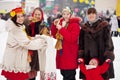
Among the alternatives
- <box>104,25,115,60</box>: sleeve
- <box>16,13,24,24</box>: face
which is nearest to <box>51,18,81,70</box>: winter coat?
<box>104,25,115,60</box>: sleeve

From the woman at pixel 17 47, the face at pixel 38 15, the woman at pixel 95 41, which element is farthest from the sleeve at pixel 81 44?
the face at pixel 38 15

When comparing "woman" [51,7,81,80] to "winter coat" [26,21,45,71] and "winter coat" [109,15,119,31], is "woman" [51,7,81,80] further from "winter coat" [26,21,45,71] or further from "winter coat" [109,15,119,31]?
"winter coat" [109,15,119,31]

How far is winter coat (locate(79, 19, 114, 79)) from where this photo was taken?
2.87m

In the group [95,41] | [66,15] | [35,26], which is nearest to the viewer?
[95,41]

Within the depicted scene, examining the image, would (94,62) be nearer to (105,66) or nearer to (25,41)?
(105,66)

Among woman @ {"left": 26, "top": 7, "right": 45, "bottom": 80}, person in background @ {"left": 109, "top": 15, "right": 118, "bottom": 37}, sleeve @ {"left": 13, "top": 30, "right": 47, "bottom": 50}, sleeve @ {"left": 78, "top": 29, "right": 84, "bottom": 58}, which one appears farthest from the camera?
person in background @ {"left": 109, "top": 15, "right": 118, "bottom": 37}

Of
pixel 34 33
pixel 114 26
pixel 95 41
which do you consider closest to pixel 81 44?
pixel 95 41

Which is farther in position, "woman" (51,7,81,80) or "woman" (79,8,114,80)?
"woman" (51,7,81,80)

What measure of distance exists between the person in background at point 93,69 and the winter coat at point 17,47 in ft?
1.55

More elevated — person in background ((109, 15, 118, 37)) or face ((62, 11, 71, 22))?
face ((62, 11, 71, 22))

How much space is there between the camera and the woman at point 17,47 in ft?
9.32

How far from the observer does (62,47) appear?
3160 millimetres

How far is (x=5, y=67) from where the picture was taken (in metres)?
2.89

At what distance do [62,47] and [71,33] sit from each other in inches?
8.8
